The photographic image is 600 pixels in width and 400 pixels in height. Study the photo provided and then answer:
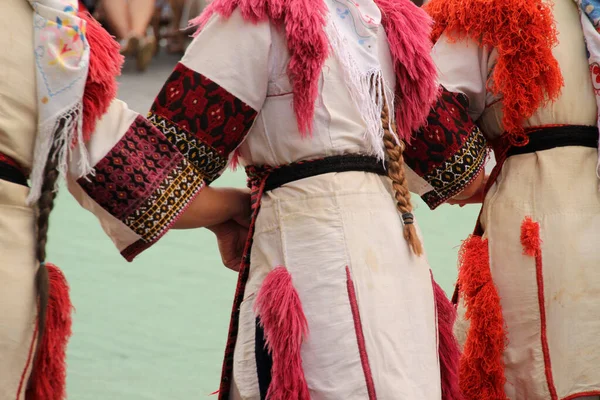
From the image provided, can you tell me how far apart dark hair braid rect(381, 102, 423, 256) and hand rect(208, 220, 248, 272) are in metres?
0.27

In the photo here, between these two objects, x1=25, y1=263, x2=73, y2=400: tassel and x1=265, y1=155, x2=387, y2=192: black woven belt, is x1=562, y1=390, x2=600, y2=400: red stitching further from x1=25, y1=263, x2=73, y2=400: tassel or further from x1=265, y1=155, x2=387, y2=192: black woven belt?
x1=25, y1=263, x2=73, y2=400: tassel

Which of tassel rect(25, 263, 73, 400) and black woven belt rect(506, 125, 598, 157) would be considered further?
black woven belt rect(506, 125, 598, 157)

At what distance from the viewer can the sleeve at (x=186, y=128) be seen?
1.36 meters

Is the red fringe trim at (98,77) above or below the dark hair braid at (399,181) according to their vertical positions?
above

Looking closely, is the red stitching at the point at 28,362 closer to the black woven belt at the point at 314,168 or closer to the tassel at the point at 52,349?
the tassel at the point at 52,349

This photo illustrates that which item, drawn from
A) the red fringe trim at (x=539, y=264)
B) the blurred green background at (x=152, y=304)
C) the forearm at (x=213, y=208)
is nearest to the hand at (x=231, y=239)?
the forearm at (x=213, y=208)

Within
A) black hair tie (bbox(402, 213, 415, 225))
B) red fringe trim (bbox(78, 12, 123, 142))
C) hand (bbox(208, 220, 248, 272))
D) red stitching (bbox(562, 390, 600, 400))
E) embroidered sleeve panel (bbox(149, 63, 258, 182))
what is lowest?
red stitching (bbox(562, 390, 600, 400))

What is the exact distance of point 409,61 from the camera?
153cm

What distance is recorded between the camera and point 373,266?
144 cm

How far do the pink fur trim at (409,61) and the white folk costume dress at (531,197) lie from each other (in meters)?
0.14

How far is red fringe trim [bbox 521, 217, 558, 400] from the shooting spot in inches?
67.8

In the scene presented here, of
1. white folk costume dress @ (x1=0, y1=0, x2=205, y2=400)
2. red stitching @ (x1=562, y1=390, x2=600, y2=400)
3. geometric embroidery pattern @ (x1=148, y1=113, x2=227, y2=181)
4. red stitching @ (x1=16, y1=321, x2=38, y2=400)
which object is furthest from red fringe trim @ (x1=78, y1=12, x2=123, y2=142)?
red stitching @ (x1=562, y1=390, x2=600, y2=400)

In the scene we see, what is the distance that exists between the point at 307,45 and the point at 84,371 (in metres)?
1.63

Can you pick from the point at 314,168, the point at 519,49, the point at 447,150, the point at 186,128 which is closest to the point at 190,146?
the point at 186,128
